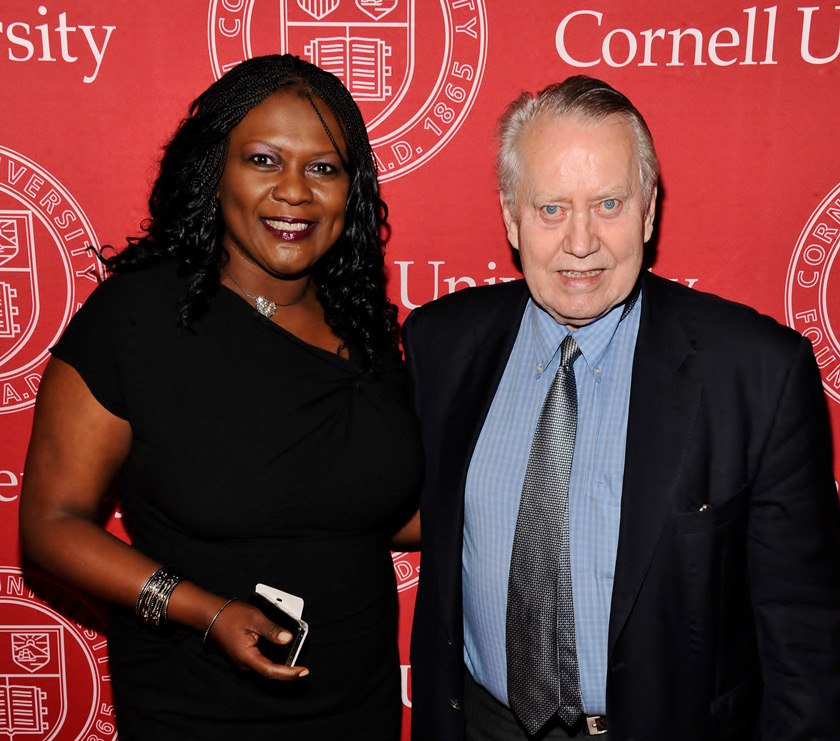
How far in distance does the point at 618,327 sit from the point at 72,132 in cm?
152

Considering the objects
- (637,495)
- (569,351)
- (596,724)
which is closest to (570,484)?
(637,495)

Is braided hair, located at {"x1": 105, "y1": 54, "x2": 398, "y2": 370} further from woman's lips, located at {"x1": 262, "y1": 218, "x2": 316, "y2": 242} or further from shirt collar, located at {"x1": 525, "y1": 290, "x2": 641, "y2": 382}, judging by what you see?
shirt collar, located at {"x1": 525, "y1": 290, "x2": 641, "y2": 382}

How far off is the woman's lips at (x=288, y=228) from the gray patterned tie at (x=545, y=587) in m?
0.65

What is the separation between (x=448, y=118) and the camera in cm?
218

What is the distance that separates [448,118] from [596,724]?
1.52 m

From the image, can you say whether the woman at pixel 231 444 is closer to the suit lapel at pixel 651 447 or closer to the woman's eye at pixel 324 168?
the woman's eye at pixel 324 168

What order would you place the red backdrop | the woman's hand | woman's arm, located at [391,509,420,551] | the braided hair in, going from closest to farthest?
the woman's hand → the braided hair → the red backdrop → woman's arm, located at [391,509,420,551]

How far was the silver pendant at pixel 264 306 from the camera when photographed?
1.85 m

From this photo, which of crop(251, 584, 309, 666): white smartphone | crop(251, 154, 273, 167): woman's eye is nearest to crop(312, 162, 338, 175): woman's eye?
crop(251, 154, 273, 167): woman's eye

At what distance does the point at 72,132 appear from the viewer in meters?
2.18

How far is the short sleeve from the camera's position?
64.1 inches

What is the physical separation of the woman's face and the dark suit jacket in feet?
2.46

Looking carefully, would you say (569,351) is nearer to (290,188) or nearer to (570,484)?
(570,484)

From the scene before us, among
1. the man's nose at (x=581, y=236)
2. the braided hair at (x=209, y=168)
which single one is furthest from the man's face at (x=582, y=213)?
the braided hair at (x=209, y=168)
